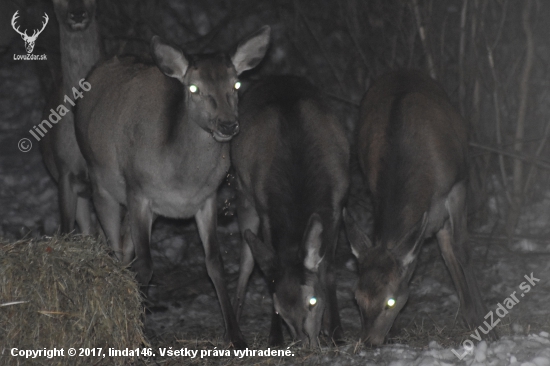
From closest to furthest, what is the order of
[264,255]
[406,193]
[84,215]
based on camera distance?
[264,255], [406,193], [84,215]

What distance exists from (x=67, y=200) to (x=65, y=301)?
295 cm

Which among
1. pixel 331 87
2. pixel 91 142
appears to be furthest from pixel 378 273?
pixel 331 87

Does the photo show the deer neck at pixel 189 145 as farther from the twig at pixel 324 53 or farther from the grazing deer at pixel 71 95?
the twig at pixel 324 53

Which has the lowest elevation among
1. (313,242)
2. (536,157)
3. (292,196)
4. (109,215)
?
(313,242)

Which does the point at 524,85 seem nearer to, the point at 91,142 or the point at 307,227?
the point at 307,227

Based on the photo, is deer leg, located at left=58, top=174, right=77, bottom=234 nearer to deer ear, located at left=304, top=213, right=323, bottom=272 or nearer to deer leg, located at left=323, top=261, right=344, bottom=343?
deer leg, located at left=323, top=261, right=344, bottom=343

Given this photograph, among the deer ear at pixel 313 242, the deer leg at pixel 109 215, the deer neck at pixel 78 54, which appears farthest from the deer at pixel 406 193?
the deer neck at pixel 78 54

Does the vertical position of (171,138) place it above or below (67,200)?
below

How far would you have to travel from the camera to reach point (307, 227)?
6.80m

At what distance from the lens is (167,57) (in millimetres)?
7309

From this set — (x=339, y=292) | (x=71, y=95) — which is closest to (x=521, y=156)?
(x=339, y=292)

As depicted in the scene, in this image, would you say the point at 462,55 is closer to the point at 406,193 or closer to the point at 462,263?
the point at 462,263

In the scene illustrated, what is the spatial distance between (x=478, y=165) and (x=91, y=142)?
4520 millimetres

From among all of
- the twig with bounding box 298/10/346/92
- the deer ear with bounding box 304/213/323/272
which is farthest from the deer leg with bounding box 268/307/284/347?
A: the twig with bounding box 298/10/346/92
